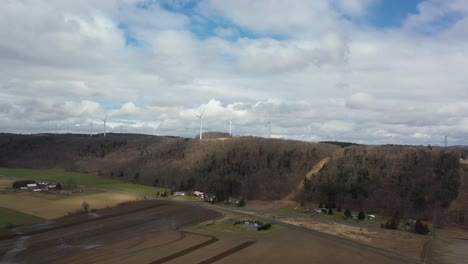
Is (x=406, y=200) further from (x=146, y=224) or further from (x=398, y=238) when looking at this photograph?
(x=146, y=224)

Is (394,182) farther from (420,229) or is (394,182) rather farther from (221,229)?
(221,229)

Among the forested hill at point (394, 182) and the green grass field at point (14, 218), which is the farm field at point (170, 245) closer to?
the green grass field at point (14, 218)

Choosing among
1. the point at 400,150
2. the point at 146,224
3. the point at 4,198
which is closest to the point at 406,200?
the point at 400,150

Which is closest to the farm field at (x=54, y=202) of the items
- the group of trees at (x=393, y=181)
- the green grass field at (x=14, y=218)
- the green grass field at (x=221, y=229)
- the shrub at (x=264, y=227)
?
the green grass field at (x=14, y=218)

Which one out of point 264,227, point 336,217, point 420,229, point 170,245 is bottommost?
point 336,217

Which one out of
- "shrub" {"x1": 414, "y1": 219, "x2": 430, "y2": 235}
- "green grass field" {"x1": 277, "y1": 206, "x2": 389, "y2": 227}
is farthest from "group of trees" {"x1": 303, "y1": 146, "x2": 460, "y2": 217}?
"shrub" {"x1": 414, "y1": 219, "x2": 430, "y2": 235}

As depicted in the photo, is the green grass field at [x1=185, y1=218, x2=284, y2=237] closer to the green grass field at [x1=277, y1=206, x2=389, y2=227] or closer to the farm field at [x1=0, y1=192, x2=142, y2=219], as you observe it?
the green grass field at [x1=277, y1=206, x2=389, y2=227]

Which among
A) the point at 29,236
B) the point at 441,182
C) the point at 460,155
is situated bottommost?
the point at 29,236

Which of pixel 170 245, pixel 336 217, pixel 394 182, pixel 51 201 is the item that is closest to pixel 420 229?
pixel 336 217
